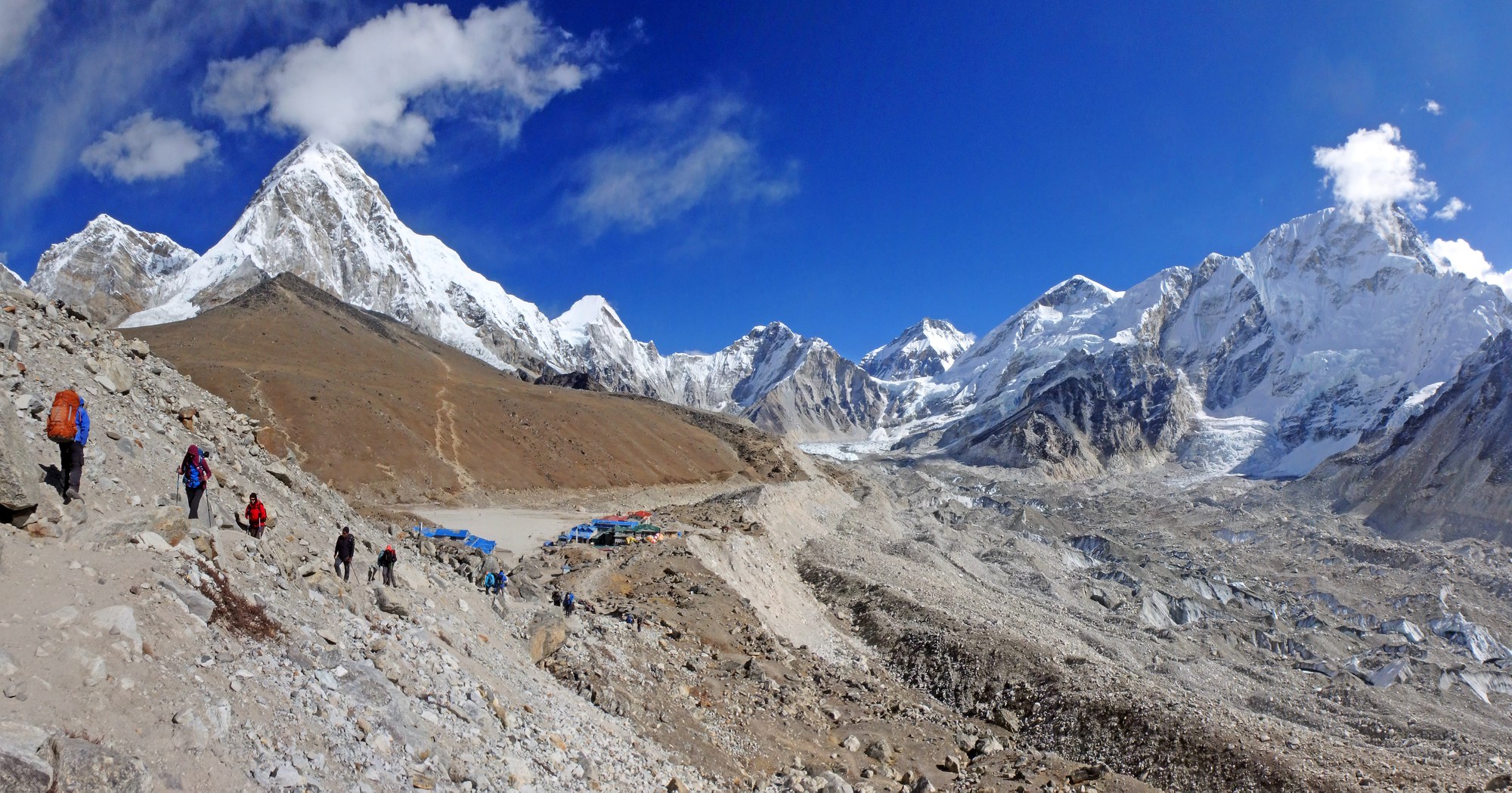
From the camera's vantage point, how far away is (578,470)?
7000 centimetres

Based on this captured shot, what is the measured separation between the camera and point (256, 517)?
12.8m

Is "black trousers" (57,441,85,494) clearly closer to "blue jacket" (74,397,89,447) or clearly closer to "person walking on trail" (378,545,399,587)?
"blue jacket" (74,397,89,447)

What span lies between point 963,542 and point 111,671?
200 ft

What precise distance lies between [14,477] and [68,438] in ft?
4.69

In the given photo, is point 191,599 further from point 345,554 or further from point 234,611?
point 345,554

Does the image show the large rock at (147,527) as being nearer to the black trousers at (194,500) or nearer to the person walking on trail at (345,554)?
the black trousers at (194,500)

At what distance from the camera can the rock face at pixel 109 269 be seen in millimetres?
176375

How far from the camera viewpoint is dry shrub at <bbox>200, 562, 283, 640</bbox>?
1002 cm

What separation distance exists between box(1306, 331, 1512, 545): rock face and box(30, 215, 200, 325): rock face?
232 metres

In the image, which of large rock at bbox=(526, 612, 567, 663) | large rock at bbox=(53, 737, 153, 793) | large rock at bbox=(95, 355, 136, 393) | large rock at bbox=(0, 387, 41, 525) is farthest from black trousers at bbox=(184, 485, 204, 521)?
large rock at bbox=(526, 612, 567, 663)

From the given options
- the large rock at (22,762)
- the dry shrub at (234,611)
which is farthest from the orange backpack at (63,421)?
the large rock at (22,762)

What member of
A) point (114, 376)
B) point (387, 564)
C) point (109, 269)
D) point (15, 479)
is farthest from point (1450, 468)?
point (109, 269)

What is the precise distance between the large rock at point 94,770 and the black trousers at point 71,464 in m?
5.08

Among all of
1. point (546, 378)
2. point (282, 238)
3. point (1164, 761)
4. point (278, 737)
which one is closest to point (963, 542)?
point (1164, 761)
